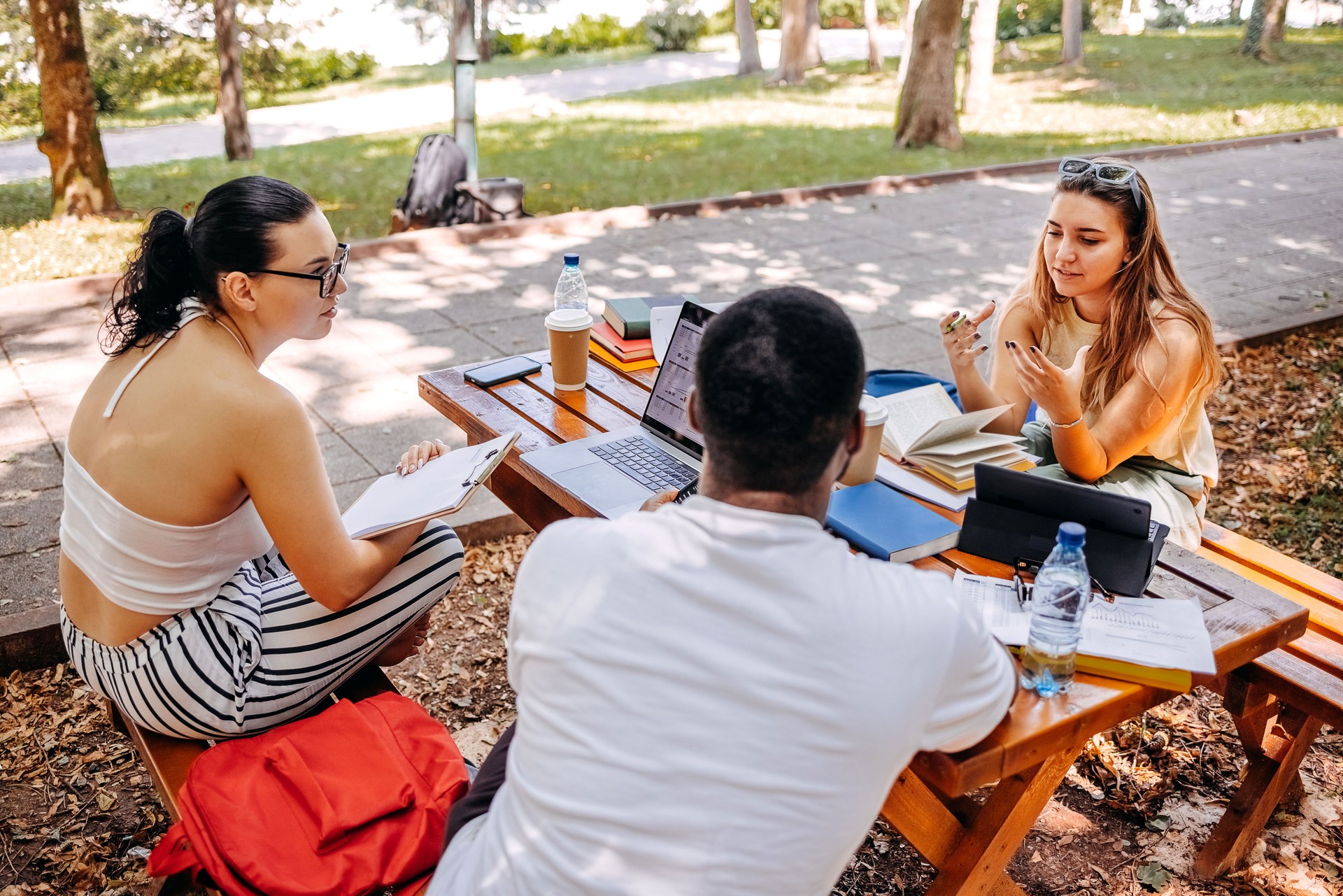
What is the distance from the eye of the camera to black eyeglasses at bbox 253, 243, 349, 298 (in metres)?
2.38

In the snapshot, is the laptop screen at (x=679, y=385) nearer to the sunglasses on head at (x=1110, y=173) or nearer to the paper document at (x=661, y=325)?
the paper document at (x=661, y=325)

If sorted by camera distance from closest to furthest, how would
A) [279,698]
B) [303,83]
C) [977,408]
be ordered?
1. [279,698]
2. [977,408]
3. [303,83]

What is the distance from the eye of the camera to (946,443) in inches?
104

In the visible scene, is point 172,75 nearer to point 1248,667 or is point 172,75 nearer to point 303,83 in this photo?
point 303,83

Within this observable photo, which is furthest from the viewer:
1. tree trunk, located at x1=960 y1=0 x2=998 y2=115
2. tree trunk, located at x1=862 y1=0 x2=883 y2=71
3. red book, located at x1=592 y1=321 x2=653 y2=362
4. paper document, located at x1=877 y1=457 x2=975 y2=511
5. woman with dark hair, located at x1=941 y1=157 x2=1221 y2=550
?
tree trunk, located at x1=862 y1=0 x2=883 y2=71

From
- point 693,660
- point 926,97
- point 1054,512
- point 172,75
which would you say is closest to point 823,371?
point 693,660

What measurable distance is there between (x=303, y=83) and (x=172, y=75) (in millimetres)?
3385

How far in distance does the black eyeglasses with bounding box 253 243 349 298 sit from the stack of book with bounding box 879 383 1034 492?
1375mm

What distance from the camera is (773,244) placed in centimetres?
822

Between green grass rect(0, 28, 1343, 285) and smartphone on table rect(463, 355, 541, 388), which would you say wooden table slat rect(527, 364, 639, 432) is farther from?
green grass rect(0, 28, 1343, 285)

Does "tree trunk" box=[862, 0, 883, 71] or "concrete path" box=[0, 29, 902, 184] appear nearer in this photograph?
"concrete path" box=[0, 29, 902, 184]

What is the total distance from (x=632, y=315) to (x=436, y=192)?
530 centimetres

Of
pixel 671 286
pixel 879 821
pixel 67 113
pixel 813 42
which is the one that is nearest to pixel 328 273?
pixel 879 821

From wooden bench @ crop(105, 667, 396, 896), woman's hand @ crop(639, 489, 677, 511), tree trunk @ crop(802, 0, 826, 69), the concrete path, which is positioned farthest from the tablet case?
tree trunk @ crop(802, 0, 826, 69)
